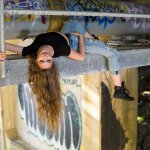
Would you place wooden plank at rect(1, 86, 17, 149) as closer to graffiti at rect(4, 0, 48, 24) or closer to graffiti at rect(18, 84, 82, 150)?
graffiti at rect(18, 84, 82, 150)

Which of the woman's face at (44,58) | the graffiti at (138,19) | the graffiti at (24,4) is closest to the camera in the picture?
the woman's face at (44,58)

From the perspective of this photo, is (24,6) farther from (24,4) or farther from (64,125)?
(64,125)

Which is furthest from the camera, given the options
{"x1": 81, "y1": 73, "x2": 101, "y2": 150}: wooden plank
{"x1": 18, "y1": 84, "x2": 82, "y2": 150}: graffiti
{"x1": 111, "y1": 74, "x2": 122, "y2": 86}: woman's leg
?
{"x1": 18, "y1": 84, "x2": 82, "y2": 150}: graffiti

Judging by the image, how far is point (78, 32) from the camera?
3.78 meters

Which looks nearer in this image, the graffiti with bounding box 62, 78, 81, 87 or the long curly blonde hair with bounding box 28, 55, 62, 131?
the long curly blonde hair with bounding box 28, 55, 62, 131

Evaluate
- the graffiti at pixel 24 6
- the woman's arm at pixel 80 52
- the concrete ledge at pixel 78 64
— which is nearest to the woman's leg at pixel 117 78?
the concrete ledge at pixel 78 64

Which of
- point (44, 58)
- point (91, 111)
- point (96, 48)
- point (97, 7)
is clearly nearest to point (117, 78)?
point (96, 48)

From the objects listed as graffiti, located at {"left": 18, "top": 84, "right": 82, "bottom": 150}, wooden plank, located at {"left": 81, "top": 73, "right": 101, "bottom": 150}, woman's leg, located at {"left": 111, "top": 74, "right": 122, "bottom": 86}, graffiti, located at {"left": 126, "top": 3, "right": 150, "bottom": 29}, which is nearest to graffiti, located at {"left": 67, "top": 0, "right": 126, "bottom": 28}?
graffiti, located at {"left": 126, "top": 3, "right": 150, "bottom": 29}

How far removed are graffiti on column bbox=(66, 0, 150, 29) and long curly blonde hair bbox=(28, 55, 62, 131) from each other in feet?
4.14

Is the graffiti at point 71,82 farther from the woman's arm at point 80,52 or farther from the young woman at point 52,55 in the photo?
the woman's arm at point 80,52

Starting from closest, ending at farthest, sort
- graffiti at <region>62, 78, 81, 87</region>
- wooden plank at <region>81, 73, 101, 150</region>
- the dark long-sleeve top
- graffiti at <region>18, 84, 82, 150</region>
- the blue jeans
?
the dark long-sleeve top
the blue jeans
wooden plank at <region>81, 73, 101, 150</region>
graffiti at <region>62, 78, 81, 87</region>
graffiti at <region>18, 84, 82, 150</region>

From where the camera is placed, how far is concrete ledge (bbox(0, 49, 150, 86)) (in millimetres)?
2939

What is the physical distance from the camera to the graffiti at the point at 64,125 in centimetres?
697

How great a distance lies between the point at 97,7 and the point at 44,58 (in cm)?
170
